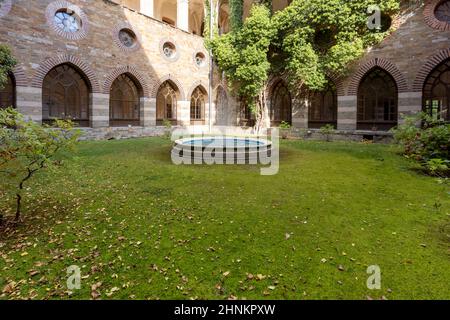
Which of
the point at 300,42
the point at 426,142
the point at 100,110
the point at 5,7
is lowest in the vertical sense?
the point at 426,142

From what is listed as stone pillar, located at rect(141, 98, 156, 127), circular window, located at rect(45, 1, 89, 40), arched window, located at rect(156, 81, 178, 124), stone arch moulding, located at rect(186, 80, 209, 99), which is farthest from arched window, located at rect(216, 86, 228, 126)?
circular window, located at rect(45, 1, 89, 40)

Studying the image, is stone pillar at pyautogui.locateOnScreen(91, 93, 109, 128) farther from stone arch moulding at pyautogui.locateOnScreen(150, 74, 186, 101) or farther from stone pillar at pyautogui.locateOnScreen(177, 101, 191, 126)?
stone pillar at pyautogui.locateOnScreen(177, 101, 191, 126)

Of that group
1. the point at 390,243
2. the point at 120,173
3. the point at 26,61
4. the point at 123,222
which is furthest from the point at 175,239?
the point at 26,61

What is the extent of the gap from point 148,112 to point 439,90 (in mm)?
15453

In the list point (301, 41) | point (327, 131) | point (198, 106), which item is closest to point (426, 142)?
point (327, 131)

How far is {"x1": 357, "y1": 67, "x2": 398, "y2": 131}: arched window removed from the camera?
13148 millimetres

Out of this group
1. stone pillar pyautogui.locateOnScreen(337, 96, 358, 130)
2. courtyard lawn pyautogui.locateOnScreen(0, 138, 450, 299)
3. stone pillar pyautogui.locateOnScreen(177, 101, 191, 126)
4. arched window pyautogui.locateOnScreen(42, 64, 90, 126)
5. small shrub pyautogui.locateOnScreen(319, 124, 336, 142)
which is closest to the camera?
courtyard lawn pyautogui.locateOnScreen(0, 138, 450, 299)

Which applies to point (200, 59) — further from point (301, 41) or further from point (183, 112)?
point (301, 41)

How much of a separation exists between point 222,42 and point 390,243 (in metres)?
16.1

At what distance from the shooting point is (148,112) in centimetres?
1638

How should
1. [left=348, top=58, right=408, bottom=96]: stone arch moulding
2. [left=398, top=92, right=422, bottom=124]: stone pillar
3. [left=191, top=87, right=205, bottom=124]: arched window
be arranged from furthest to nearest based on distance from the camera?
[left=191, top=87, right=205, bottom=124]: arched window → [left=348, top=58, right=408, bottom=96]: stone arch moulding → [left=398, top=92, right=422, bottom=124]: stone pillar

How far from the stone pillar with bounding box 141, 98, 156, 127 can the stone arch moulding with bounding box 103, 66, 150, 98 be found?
38 cm

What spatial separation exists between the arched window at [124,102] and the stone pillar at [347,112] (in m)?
12.0
